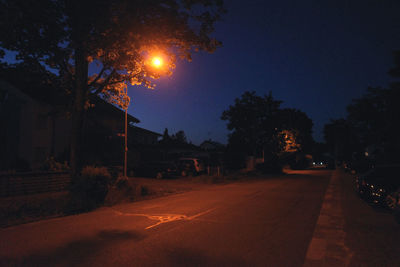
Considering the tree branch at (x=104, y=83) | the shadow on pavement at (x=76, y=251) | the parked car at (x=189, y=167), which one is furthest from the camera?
the parked car at (x=189, y=167)

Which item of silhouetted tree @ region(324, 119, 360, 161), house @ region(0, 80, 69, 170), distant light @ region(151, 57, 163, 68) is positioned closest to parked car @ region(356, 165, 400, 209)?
distant light @ region(151, 57, 163, 68)

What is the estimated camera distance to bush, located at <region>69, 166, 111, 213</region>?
37.4 ft

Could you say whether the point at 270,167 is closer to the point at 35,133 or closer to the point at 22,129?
the point at 35,133

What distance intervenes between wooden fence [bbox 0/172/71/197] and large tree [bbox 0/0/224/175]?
2.10 m

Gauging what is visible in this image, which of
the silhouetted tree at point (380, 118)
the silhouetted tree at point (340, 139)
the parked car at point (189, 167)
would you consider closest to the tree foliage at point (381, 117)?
the silhouetted tree at point (380, 118)

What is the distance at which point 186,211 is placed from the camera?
9922mm

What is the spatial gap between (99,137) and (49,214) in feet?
58.6

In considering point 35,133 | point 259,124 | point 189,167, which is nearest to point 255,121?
point 259,124

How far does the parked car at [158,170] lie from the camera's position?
2523 centimetres

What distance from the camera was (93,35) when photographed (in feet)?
38.8

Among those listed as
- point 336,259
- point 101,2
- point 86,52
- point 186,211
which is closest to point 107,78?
point 86,52

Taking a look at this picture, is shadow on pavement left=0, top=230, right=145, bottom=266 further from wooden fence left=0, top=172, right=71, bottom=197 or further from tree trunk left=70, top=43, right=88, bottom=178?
wooden fence left=0, top=172, right=71, bottom=197

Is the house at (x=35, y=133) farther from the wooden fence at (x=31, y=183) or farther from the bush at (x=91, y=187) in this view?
the bush at (x=91, y=187)

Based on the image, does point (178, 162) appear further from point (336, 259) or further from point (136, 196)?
point (336, 259)
